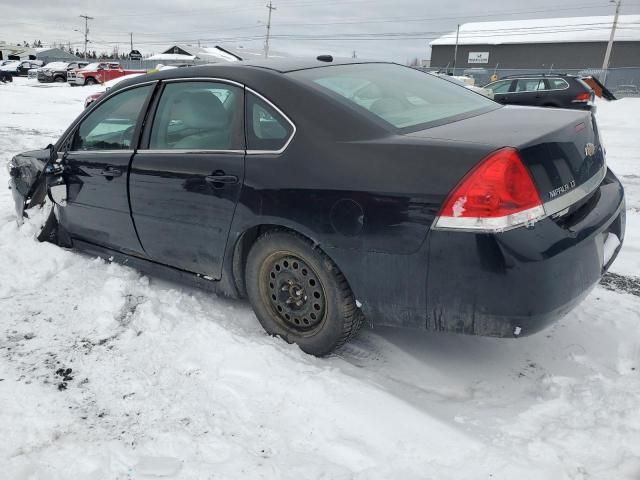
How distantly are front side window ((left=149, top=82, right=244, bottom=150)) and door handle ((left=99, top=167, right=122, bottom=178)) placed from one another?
1.04 feet

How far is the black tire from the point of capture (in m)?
2.54

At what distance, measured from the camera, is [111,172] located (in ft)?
11.2

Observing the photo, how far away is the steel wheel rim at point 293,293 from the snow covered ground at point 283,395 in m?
0.17

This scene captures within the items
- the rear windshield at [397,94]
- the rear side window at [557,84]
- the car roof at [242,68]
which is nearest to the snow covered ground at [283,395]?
the rear windshield at [397,94]

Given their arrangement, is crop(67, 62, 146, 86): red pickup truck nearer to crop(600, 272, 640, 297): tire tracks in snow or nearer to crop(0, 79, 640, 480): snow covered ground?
crop(0, 79, 640, 480): snow covered ground

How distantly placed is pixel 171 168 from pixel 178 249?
490 millimetres

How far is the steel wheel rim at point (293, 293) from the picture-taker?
8.68 feet

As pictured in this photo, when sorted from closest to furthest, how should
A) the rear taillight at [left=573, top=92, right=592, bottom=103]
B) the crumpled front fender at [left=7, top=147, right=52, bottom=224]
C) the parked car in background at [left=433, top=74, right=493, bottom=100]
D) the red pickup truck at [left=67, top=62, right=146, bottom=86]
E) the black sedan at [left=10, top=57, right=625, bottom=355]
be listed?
the black sedan at [left=10, top=57, right=625, bottom=355], the parked car in background at [left=433, top=74, right=493, bottom=100], the crumpled front fender at [left=7, top=147, right=52, bottom=224], the rear taillight at [left=573, top=92, right=592, bottom=103], the red pickup truck at [left=67, top=62, right=146, bottom=86]

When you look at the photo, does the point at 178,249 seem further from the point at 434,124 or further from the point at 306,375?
the point at 434,124

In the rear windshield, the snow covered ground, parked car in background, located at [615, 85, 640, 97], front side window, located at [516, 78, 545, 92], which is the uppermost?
parked car in background, located at [615, 85, 640, 97]

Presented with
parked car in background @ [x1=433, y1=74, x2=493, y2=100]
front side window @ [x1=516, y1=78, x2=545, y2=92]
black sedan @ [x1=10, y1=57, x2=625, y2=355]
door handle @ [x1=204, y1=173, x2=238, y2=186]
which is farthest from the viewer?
front side window @ [x1=516, y1=78, x2=545, y2=92]

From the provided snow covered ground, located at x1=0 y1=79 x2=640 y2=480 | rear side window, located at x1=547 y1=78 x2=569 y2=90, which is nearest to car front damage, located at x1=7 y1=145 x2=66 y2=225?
snow covered ground, located at x1=0 y1=79 x2=640 y2=480

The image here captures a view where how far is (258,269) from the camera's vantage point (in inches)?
111

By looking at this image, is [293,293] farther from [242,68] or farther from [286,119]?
[242,68]
